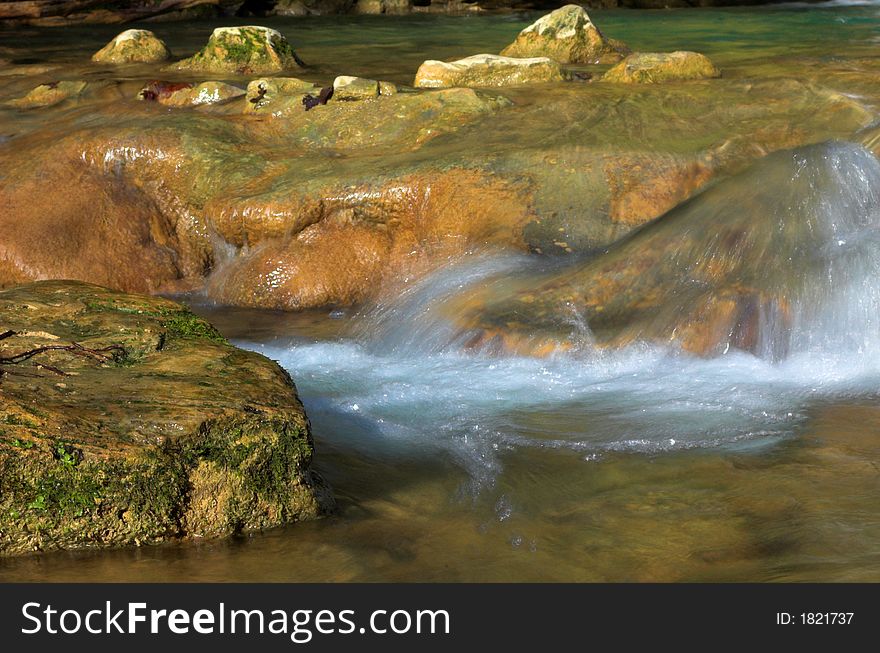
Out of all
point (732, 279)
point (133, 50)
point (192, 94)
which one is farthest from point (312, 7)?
point (732, 279)

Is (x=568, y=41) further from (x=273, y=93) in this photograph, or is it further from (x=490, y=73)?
(x=273, y=93)

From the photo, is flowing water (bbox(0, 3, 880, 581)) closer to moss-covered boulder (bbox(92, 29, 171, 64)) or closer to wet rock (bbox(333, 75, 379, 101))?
wet rock (bbox(333, 75, 379, 101))

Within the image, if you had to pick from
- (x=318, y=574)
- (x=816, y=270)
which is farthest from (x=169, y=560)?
(x=816, y=270)

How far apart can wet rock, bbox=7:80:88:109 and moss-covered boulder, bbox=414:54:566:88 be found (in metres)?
3.11

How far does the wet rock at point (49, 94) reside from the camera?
1001cm

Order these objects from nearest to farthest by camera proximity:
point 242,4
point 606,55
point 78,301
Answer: point 78,301 < point 606,55 < point 242,4

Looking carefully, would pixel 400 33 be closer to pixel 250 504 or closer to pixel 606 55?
pixel 606 55

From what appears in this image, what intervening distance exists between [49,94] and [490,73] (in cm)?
395

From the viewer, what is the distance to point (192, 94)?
9.44m

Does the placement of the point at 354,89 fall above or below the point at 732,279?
above

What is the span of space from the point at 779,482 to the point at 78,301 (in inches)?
111

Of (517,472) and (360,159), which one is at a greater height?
(360,159)

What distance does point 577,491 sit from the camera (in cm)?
421

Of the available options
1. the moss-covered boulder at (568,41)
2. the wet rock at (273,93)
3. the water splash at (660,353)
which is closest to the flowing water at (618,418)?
the water splash at (660,353)
